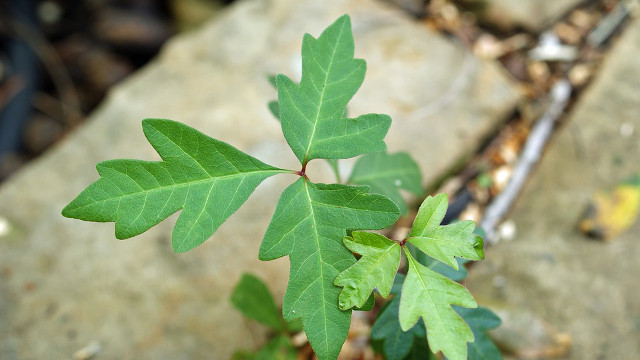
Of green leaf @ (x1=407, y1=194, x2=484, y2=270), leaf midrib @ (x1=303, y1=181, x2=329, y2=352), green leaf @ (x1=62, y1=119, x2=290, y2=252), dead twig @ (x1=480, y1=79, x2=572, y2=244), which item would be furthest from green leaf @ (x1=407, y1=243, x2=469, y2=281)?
dead twig @ (x1=480, y1=79, x2=572, y2=244)

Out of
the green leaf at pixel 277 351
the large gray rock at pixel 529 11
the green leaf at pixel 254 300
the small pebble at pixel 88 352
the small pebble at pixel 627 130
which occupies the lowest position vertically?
the small pebble at pixel 88 352

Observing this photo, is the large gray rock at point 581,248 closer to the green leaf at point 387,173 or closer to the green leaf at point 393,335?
the green leaf at point 387,173

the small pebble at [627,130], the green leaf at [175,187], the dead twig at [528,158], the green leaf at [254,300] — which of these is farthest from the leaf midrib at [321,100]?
the small pebble at [627,130]

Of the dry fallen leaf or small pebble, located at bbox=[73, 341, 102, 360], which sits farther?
the dry fallen leaf

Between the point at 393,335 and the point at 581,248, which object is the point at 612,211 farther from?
the point at 393,335

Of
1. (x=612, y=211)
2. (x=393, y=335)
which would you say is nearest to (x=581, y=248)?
(x=612, y=211)

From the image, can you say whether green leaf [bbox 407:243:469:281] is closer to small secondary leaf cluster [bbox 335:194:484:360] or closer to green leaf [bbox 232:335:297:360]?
small secondary leaf cluster [bbox 335:194:484:360]
